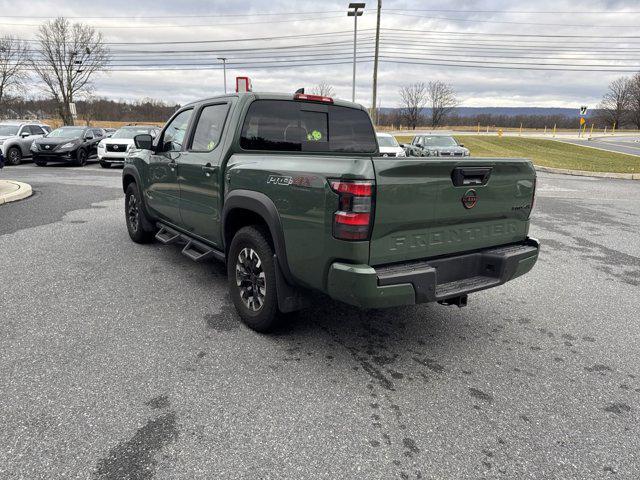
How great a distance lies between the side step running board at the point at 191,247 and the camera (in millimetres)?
4309

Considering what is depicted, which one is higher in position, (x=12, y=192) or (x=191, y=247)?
(x=191, y=247)

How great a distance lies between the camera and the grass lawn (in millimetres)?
20859

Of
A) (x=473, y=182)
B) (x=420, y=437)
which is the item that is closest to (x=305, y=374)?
(x=420, y=437)

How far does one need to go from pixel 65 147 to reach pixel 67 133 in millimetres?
1404

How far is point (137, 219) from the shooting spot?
6305 millimetres

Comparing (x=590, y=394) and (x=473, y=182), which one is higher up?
(x=473, y=182)

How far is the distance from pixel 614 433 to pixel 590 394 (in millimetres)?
401

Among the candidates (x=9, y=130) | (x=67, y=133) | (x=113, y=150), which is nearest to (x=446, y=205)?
(x=113, y=150)

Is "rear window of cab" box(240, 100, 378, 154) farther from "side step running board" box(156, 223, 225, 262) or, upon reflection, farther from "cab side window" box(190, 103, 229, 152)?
"side step running board" box(156, 223, 225, 262)

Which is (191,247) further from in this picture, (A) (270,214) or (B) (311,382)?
(B) (311,382)

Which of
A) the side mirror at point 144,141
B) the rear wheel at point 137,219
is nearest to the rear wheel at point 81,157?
the rear wheel at point 137,219

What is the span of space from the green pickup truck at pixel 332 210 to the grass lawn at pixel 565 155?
1904 cm

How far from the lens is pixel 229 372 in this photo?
3.07 m

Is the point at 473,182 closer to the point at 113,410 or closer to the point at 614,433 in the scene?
the point at 614,433
